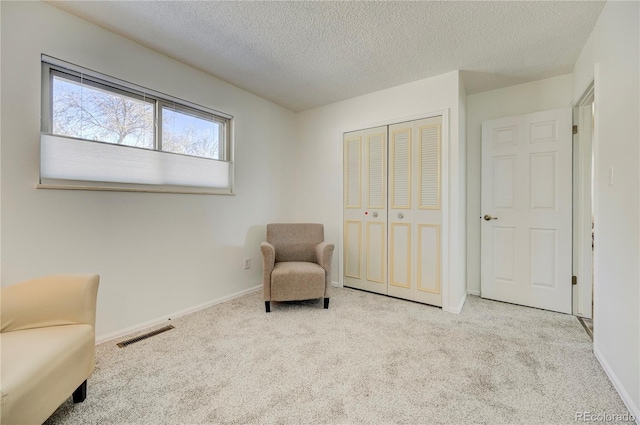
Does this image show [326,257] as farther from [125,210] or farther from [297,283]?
[125,210]

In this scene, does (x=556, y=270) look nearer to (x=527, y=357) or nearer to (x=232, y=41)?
(x=527, y=357)

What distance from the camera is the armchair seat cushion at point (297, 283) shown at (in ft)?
8.42

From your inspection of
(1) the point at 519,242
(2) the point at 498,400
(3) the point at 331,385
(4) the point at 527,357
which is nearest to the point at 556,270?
(1) the point at 519,242

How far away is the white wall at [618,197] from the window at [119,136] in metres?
3.06

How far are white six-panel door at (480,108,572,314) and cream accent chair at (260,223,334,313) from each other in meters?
1.80

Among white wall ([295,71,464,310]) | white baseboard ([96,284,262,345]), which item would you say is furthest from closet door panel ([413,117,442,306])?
white baseboard ([96,284,262,345])

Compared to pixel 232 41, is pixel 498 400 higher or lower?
lower

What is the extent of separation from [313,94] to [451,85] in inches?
58.6

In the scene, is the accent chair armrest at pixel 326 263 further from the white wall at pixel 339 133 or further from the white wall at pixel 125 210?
the white wall at pixel 125 210

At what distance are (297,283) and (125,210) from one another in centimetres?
157

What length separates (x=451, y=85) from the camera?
2.62 m

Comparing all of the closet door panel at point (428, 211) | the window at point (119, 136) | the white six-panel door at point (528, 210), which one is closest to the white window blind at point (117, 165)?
the window at point (119, 136)

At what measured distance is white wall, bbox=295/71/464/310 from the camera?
2.64m

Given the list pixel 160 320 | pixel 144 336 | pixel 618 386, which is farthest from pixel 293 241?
pixel 618 386
